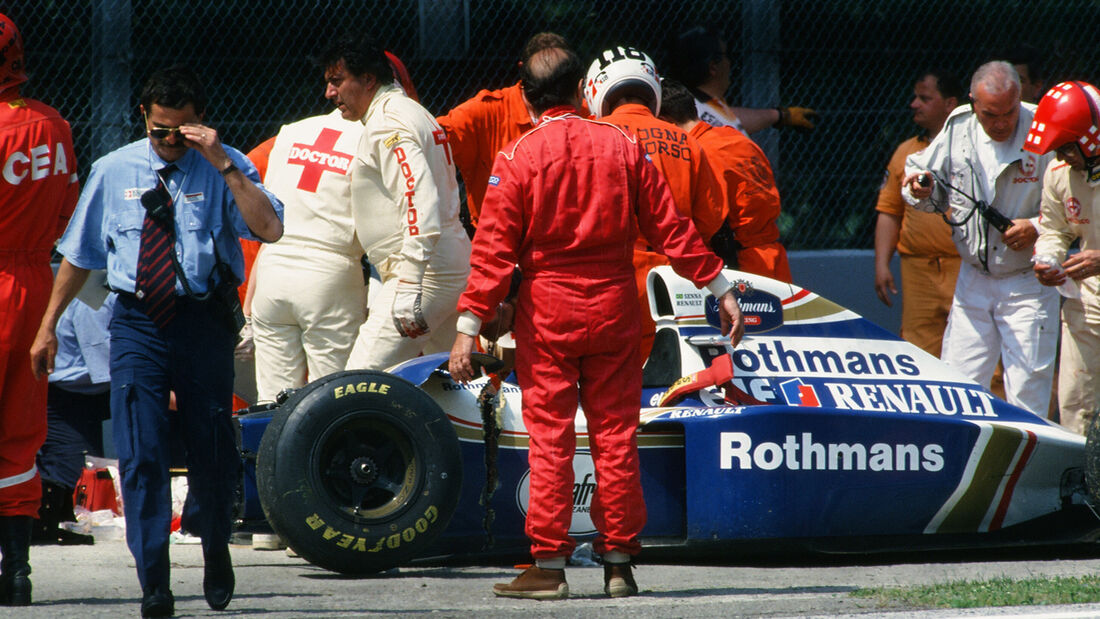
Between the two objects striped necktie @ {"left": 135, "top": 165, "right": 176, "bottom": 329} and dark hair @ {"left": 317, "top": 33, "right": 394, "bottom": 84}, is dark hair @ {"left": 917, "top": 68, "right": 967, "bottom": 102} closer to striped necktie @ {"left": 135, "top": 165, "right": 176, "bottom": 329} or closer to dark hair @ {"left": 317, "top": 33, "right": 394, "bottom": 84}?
dark hair @ {"left": 317, "top": 33, "right": 394, "bottom": 84}

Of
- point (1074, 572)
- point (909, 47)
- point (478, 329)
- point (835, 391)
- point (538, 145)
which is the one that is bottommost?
point (1074, 572)

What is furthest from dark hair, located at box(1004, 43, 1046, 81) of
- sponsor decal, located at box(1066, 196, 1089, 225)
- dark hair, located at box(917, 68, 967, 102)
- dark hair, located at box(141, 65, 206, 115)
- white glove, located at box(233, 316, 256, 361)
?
dark hair, located at box(141, 65, 206, 115)

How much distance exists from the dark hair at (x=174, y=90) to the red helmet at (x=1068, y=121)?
374 centimetres

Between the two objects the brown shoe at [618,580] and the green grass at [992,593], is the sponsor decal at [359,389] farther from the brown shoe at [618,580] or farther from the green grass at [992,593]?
the green grass at [992,593]

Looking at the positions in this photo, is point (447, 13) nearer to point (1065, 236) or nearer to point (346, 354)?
point (346, 354)

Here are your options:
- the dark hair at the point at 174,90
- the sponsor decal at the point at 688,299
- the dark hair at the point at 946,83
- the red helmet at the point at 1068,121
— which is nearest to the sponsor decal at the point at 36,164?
the dark hair at the point at 174,90

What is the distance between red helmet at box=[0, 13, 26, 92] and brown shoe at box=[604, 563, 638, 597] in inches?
103

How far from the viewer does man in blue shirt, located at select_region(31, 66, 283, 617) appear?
14.9ft

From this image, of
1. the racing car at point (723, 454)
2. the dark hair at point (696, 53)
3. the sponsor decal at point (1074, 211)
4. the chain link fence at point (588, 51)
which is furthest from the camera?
the chain link fence at point (588, 51)

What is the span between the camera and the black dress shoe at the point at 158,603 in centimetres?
442

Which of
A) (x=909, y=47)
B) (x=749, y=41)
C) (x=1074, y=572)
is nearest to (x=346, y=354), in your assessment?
(x=1074, y=572)

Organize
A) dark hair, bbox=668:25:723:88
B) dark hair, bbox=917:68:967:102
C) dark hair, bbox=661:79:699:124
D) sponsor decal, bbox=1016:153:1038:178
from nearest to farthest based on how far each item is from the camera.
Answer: dark hair, bbox=661:79:699:124 → sponsor decal, bbox=1016:153:1038:178 → dark hair, bbox=668:25:723:88 → dark hair, bbox=917:68:967:102

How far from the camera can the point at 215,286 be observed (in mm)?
4688

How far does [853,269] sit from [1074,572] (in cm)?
437
